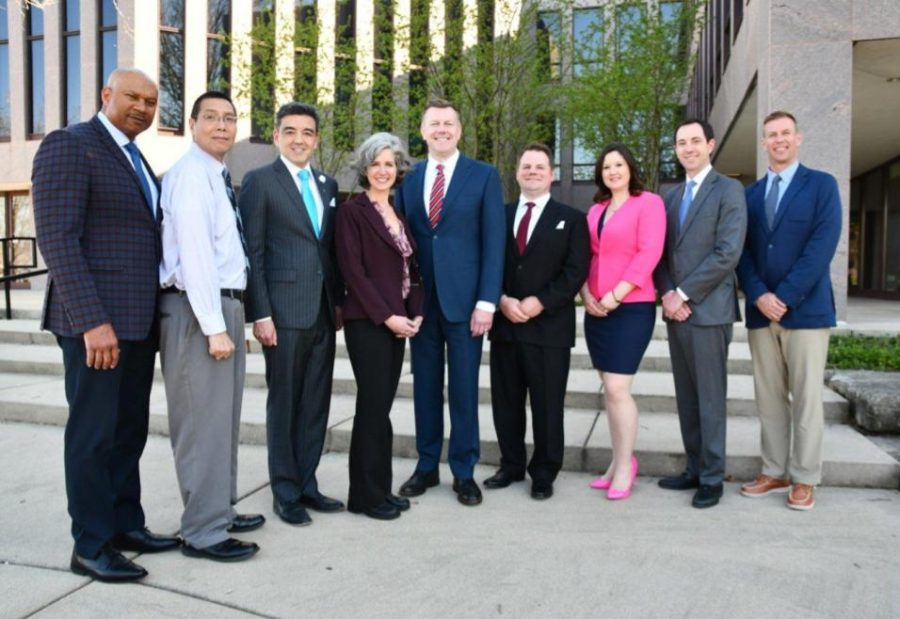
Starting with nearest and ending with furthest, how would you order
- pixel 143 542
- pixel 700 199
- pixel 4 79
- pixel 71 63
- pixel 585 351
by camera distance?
pixel 143 542, pixel 700 199, pixel 585 351, pixel 71 63, pixel 4 79

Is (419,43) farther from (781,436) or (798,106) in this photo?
(781,436)

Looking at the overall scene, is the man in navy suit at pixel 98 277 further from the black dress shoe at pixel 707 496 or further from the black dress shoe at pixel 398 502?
the black dress shoe at pixel 707 496

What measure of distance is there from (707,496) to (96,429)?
9.90ft

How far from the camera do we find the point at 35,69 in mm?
17938

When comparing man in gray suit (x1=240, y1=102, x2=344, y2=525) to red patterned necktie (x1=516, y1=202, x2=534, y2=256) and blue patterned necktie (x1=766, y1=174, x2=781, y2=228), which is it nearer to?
red patterned necktie (x1=516, y1=202, x2=534, y2=256)

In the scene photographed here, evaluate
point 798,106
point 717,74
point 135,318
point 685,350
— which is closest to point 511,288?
point 685,350

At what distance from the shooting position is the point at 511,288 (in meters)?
4.13

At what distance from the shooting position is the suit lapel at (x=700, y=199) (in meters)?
3.93

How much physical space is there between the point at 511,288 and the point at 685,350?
1023 millimetres

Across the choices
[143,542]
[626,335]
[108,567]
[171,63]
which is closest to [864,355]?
[626,335]

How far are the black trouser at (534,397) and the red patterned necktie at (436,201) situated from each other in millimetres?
801

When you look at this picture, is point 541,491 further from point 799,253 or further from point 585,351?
point 585,351

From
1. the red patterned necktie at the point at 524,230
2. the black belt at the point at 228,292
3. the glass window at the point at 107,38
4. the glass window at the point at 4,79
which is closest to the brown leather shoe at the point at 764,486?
the red patterned necktie at the point at 524,230

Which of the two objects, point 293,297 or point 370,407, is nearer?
point 293,297
